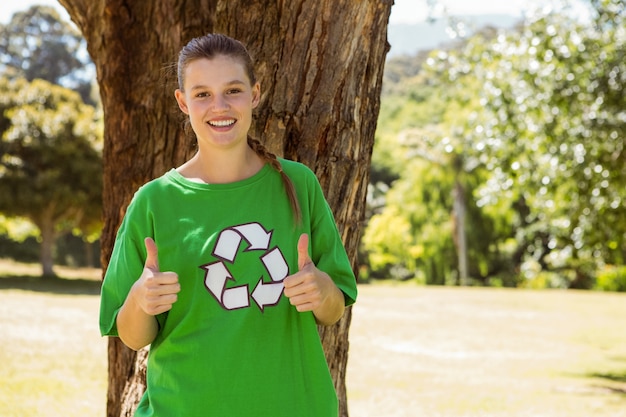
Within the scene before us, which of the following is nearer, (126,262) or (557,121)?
(126,262)

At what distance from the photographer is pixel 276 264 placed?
2.28m

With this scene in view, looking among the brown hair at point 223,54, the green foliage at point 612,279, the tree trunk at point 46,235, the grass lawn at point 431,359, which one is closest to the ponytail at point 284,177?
the brown hair at point 223,54

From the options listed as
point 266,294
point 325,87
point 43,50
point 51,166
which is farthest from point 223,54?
point 43,50

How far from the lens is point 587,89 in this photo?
10680 mm

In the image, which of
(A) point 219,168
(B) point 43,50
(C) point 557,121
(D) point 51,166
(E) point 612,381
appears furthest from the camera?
(B) point 43,50

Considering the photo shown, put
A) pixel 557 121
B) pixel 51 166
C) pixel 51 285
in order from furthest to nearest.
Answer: pixel 51 166 < pixel 51 285 < pixel 557 121

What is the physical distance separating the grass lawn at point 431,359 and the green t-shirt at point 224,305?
5.56m

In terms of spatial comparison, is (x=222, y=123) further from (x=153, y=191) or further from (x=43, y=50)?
(x=43, y=50)

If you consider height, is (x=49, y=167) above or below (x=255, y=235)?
above

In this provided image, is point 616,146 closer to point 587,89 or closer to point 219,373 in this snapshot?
point 587,89

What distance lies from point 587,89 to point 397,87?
66.9 meters

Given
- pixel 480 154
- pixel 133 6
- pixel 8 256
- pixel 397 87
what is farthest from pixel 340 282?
pixel 397 87

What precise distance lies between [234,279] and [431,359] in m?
11.0

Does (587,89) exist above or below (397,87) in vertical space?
below
